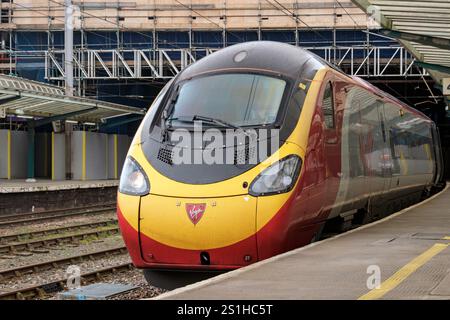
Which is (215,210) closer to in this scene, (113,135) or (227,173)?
(227,173)

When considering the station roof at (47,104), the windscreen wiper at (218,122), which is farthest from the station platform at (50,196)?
the windscreen wiper at (218,122)

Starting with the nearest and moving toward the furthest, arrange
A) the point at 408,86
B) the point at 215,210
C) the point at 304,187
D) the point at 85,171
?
the point at 215,210
the point at 304,187
the point at 85,171
the point at 408,86

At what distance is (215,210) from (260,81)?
1.82 meters

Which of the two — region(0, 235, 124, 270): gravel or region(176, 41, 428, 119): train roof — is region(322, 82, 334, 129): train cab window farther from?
region(0, 235, 124, 270): gravel

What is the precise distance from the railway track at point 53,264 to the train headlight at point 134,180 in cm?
354

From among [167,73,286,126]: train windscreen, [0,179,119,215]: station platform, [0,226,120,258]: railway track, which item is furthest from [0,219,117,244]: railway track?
[167,73,286,126]: train windscreen

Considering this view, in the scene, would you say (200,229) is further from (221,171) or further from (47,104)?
(47,104)

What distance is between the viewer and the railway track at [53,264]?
992cm

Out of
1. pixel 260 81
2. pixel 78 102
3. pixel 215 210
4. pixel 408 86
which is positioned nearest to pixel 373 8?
pixel 260 81

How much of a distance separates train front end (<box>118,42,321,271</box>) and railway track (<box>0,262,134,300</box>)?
7.25 feet

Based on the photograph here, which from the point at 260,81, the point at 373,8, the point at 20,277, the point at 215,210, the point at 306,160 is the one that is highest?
the point at 373,8

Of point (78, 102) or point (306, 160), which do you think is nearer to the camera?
point (306, 160)

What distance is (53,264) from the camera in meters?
10.8

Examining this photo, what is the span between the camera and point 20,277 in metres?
9.98
